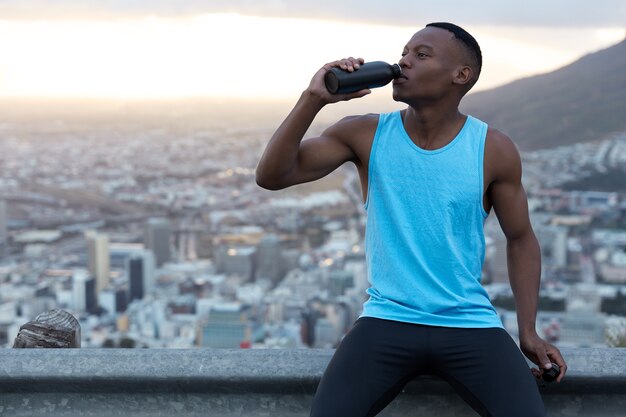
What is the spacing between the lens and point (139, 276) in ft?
79.7

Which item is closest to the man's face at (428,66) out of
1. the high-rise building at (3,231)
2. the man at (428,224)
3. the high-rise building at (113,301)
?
the man at (428,224)

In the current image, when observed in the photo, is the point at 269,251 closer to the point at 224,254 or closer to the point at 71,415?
the point at 224,254

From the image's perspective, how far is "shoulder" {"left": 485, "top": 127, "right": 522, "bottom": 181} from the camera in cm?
250

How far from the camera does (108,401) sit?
239 cm

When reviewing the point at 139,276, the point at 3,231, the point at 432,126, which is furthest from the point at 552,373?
the point at 3,231

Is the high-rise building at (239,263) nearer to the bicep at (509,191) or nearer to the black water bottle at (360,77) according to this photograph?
the bicep at (509,191)

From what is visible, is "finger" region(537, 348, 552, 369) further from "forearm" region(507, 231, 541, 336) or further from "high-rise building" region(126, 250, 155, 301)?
"high-rise building" region(126, 250, 155, 301)

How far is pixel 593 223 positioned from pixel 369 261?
77.6 ft

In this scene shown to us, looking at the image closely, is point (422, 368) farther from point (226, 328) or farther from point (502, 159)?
point (226, 328)

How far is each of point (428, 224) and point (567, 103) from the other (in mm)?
21066

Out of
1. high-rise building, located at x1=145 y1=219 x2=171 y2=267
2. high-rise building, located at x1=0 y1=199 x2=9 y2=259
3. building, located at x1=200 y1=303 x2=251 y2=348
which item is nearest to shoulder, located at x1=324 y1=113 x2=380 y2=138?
building, located at x1=200 y1=303 x2=251 y2=348

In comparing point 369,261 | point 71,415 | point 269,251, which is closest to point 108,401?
point 71,415

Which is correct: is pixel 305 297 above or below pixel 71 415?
below

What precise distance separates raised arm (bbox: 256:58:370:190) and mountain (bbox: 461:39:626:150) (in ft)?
50.8
